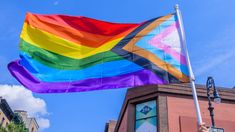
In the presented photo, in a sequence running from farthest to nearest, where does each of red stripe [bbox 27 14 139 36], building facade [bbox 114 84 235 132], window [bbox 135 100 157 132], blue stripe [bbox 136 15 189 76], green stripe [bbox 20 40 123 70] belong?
1. window [bbox 135 100 157 132]
2. building facade [bbox 114 84 235 132]
3. red stripe [bbox 27 14 139 36]
4. green stripe [bbox 20 40 123 70]
5. blue stripe [bbox 136 15 189 76]

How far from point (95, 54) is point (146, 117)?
16.1 metres

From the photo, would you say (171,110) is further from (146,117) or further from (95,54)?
(95,54)

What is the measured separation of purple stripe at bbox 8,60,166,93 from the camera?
26.9ft

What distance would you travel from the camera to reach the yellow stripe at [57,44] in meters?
9.12

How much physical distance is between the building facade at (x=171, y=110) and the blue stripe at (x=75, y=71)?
14843mm

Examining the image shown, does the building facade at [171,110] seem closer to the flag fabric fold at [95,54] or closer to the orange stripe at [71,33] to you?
the orange stripe at [71,33]

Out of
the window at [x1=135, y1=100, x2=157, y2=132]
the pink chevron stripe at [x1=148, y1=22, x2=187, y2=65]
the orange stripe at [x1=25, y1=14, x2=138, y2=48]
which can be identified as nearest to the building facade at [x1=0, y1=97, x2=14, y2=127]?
the window at [x1=135, y1=100, x2=157, y2=132]

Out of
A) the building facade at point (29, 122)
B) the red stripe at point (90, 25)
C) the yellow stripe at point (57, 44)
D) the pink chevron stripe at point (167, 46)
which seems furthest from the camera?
the building facade at point (29, 122)

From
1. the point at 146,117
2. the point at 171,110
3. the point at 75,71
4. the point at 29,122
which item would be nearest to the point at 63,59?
the point at 75,71

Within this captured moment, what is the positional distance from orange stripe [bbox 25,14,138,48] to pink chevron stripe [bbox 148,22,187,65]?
2.78ft

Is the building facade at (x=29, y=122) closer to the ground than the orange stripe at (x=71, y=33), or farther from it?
farther from it

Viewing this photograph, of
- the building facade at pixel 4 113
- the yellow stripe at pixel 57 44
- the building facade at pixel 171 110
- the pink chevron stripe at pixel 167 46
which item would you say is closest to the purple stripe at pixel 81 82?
the pink chevron stripe at pixel 167 46

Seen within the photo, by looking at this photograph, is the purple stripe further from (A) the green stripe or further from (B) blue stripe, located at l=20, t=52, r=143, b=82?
(A) the green stripe

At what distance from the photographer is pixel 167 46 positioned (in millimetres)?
8539
